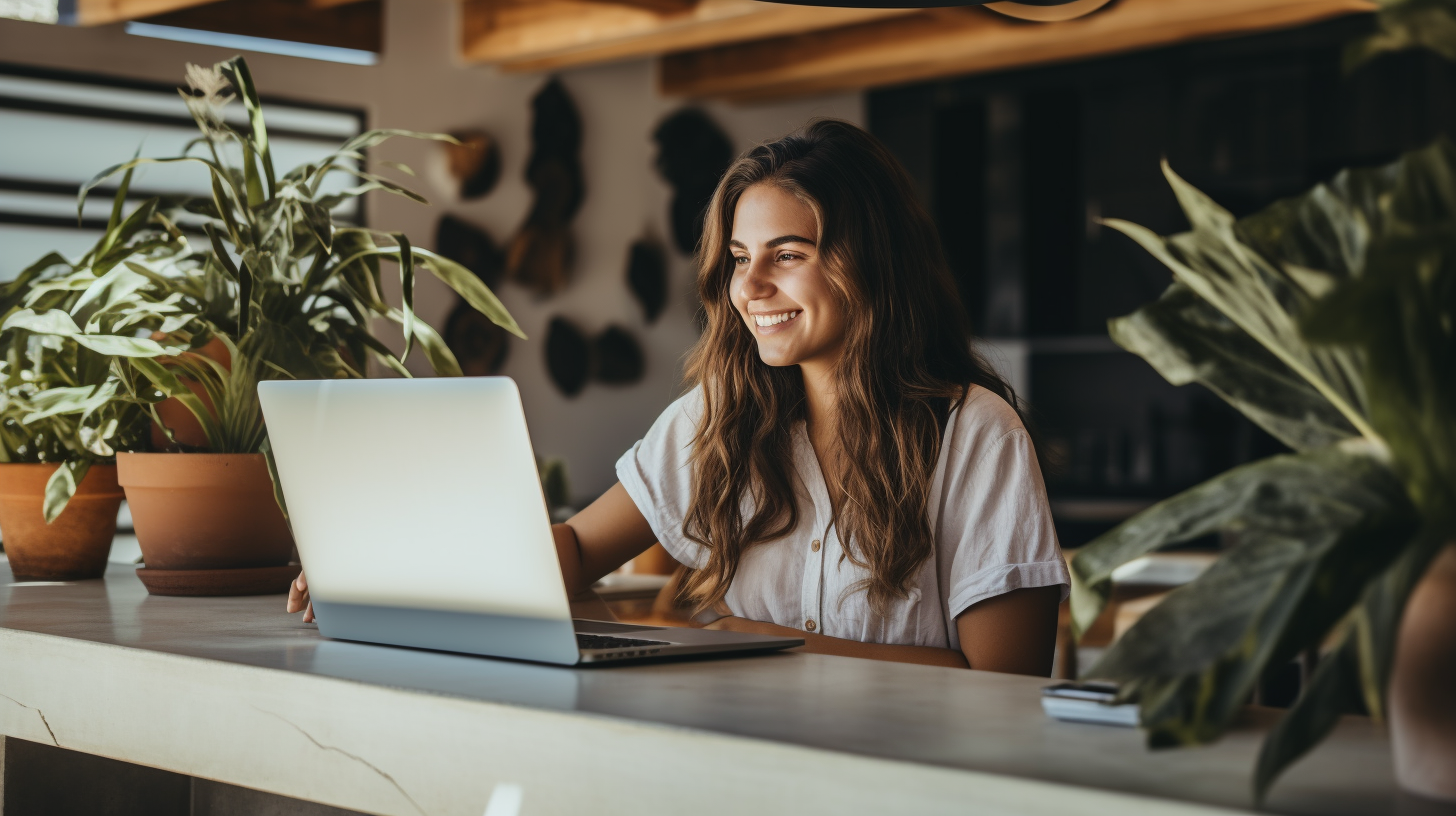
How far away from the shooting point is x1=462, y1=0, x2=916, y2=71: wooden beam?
15.4 feet

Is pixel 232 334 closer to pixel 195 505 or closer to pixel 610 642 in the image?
pixel 195 505

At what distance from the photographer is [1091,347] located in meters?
5.64

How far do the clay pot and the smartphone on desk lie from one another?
1.48 meters

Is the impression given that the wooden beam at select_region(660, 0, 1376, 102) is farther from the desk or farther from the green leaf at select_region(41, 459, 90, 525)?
the desk

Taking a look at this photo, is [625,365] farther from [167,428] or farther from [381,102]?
[167,428]

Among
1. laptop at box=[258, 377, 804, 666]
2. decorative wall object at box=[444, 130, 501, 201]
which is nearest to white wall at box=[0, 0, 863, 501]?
decorative wall object at box=[444, 130, 501, 201]

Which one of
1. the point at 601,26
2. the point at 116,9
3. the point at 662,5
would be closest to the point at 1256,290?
the point at 662,5

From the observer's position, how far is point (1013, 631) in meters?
1.64

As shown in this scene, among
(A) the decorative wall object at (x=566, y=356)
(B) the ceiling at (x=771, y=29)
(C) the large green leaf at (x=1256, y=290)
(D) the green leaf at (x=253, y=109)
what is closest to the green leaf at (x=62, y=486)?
(D) the green leaf at (x=253, y=109)

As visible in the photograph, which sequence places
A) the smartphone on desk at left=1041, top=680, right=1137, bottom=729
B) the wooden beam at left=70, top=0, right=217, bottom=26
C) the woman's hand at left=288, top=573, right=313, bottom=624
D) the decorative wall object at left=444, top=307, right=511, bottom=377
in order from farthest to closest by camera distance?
the decorative wall object at left=444, top=307, right=511, bottom=377 < the wooden beam at left=70, top=0, right=217, bottom=26 < the woman's hand at left=288, top=573, right=313, bottom=624 < the smartphone on desk at left=1041, top=680, right=1137, bottom=729

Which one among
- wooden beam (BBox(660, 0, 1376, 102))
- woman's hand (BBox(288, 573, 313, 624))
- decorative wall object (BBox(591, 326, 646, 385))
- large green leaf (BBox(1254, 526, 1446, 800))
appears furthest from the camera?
decorative wall object (BBox(591, 326, 646, 385))

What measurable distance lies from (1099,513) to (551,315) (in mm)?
2340

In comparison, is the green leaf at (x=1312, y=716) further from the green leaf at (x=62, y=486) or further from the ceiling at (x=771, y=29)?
the ceiling at (x=771, y=29)

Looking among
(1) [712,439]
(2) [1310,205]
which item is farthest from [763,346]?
(2) [1310,205]
